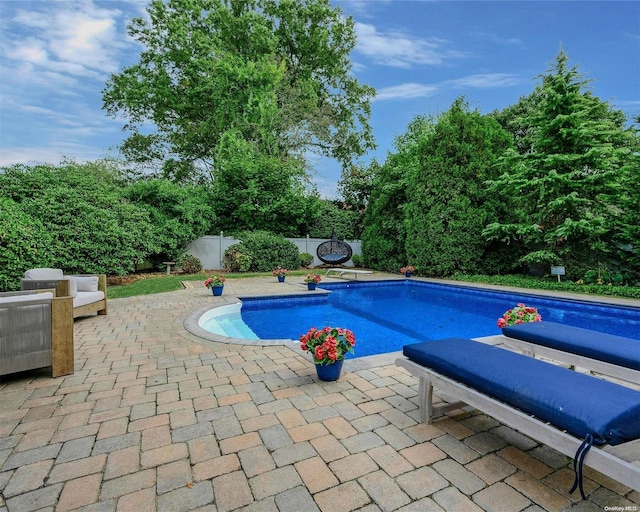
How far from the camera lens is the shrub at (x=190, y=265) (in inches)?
489

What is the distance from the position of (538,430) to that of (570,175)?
9983 mm

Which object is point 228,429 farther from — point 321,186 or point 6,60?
point 321,186

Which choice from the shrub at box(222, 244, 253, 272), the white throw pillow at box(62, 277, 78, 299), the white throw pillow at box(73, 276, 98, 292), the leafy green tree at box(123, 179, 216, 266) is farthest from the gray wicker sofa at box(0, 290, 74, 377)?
the shrub at box(222, 244, 253, 272)

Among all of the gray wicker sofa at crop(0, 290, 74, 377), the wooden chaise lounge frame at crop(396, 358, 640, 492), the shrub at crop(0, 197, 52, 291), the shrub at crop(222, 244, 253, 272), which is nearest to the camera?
the wooden chaise lounge frame at crop(396, 358, 640, 492)

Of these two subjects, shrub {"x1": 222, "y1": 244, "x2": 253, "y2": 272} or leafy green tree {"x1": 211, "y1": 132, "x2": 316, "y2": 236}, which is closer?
shrub {"x1": 222, "y1": 244, "x2": 253, "y2": 272}

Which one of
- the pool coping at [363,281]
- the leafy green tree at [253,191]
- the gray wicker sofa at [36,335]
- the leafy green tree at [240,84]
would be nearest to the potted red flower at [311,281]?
the pool coping at [363,281]

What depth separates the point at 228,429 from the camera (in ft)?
7.04

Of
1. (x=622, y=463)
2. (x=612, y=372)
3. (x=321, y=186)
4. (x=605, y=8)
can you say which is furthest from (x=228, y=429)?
(x=321, y=186)

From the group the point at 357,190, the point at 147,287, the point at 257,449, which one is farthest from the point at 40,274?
the point at 357,190

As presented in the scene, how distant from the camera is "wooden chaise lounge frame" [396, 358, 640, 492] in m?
1.29

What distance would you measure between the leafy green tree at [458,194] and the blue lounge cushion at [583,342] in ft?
27.8

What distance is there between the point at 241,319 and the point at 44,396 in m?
4.10

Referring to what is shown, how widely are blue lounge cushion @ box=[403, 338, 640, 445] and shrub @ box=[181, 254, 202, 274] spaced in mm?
11557

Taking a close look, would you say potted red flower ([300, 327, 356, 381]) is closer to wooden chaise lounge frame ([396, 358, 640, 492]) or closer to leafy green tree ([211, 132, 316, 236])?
wooden chaise lounge frame ([396, 358, 640, 492])
